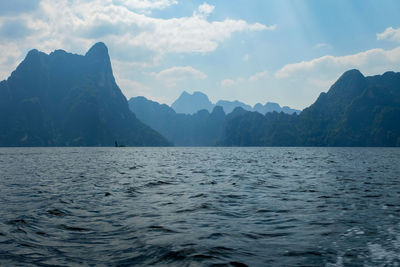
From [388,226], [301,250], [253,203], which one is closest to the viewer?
[301,250]

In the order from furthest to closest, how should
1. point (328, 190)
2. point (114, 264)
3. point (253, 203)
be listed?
point (328, 190)
point (253, 203)
point (114, 264)

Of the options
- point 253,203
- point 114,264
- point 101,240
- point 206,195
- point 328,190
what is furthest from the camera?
point 328,190

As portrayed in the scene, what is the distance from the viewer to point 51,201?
18031 mm

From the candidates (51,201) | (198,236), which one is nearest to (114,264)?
(198,236)

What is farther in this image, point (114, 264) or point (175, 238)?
point (175, 238)

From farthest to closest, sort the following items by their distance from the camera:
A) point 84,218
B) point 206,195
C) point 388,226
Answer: point 206,195
point 84,218
point 388,226

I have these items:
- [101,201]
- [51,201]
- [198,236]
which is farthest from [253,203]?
[51,201]

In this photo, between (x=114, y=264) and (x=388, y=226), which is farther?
(x=388, y=226)

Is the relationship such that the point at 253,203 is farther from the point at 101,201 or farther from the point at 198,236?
the point at 101,201

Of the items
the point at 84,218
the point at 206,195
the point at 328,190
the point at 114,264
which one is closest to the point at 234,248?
the point at 114,264

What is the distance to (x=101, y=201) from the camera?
18359 mm

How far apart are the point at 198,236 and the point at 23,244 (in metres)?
5.88

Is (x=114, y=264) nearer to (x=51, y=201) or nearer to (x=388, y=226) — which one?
(x=388, y=226)

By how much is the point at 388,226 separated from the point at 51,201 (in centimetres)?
1779
